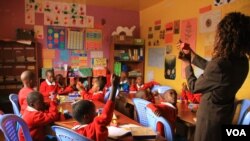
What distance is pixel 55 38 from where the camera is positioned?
484cm

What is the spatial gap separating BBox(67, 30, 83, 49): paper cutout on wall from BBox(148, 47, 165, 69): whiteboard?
60.4 inches

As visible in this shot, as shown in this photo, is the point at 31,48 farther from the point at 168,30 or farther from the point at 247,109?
the point at 247,109

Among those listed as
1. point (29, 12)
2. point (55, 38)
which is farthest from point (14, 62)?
point (29, 12)

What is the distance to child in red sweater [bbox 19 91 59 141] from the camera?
2.00 meters

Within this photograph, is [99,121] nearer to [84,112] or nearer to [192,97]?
[84,112]

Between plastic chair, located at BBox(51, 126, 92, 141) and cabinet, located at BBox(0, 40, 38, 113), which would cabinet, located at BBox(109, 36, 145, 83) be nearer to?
cabinet, located at BBox(0, 40, 38, 113)

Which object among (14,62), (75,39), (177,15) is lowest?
(14,62)

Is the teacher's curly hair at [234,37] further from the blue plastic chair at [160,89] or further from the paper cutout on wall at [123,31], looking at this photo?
the paper cutout on wall at [123,31]

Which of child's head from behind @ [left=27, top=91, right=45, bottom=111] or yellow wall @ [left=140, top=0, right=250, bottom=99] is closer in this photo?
child's head from behind @ [left=27, top=91, right=45, bottom=111]

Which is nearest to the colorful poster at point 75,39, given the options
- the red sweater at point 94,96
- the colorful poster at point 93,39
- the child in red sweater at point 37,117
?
the colorful poster at point 93,39

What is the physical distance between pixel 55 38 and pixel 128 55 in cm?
163

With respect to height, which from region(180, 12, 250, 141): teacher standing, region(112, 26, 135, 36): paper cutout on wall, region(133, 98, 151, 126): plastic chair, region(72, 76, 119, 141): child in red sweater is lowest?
region(133, 98, 151, 126): plastic chair

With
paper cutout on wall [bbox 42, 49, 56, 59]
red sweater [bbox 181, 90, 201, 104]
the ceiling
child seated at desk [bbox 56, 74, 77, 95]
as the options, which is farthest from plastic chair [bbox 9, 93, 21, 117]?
the ceiling

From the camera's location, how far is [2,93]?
444cm
